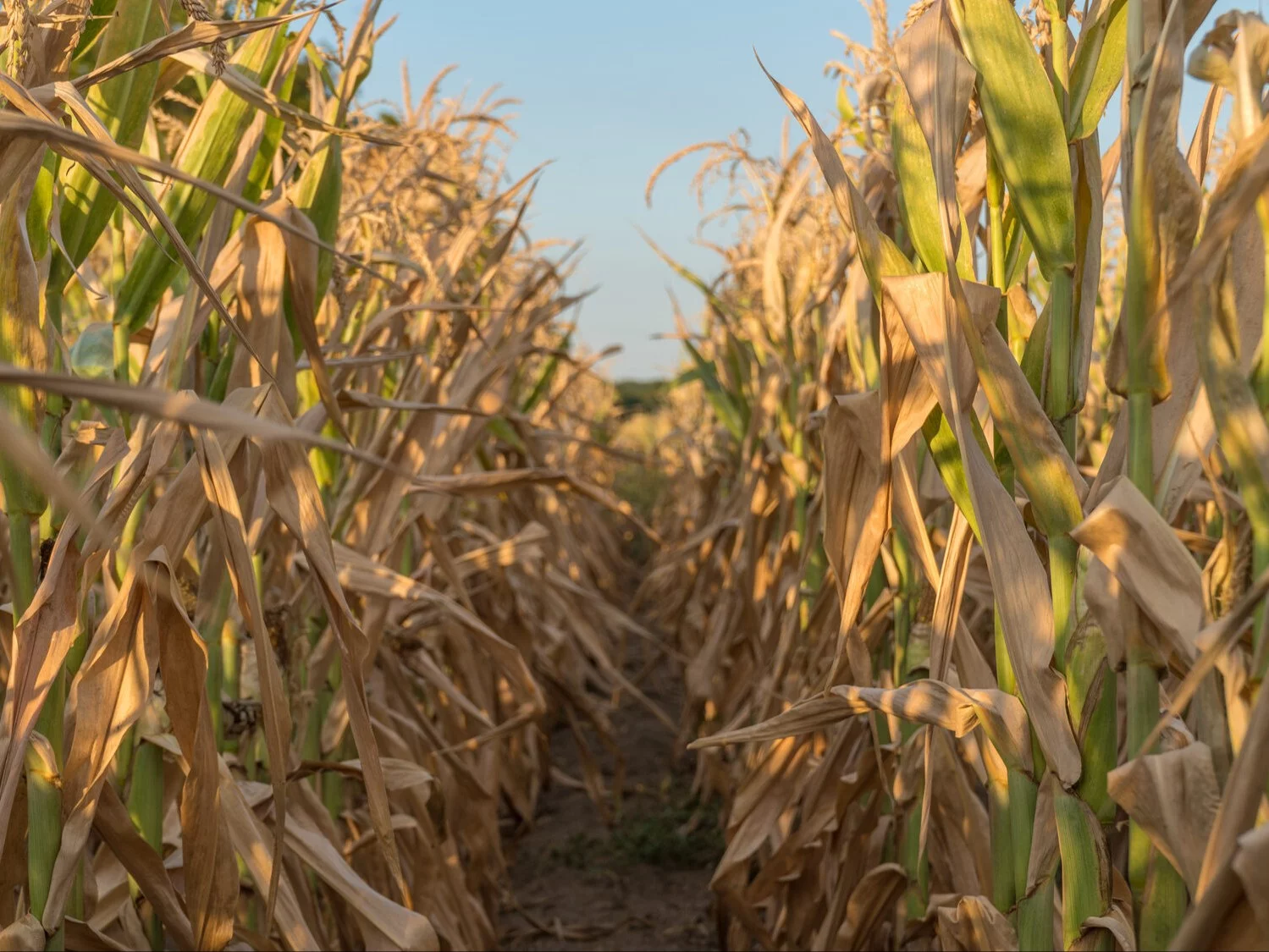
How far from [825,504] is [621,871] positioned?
1997 mm

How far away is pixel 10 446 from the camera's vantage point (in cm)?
37

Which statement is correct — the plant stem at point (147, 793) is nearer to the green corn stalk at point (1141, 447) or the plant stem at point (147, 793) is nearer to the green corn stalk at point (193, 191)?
the green corn stalk at point (193, 191)

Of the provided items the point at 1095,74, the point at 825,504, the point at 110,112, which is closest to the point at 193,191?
the point at 110,112

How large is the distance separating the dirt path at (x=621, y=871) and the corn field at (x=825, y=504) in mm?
699

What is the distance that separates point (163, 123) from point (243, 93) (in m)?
0.82

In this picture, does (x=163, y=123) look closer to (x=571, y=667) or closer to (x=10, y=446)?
(x=10, y=446)

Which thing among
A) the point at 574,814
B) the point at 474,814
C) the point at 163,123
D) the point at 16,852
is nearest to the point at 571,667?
the point at 574,814

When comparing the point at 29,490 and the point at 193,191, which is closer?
the point at 29,490

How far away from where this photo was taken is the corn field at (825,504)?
0.65m

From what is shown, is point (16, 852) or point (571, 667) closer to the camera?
point (16, 852)

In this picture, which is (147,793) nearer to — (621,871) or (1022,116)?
(1022,116)

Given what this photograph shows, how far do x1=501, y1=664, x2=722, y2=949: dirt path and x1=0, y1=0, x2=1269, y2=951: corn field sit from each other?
0.70 m

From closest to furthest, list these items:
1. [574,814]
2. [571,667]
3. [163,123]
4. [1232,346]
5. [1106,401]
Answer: [1232,346]
[163,123]
[1106,401]
[574,814]
[571,667]

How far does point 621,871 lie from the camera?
2.76 meters
